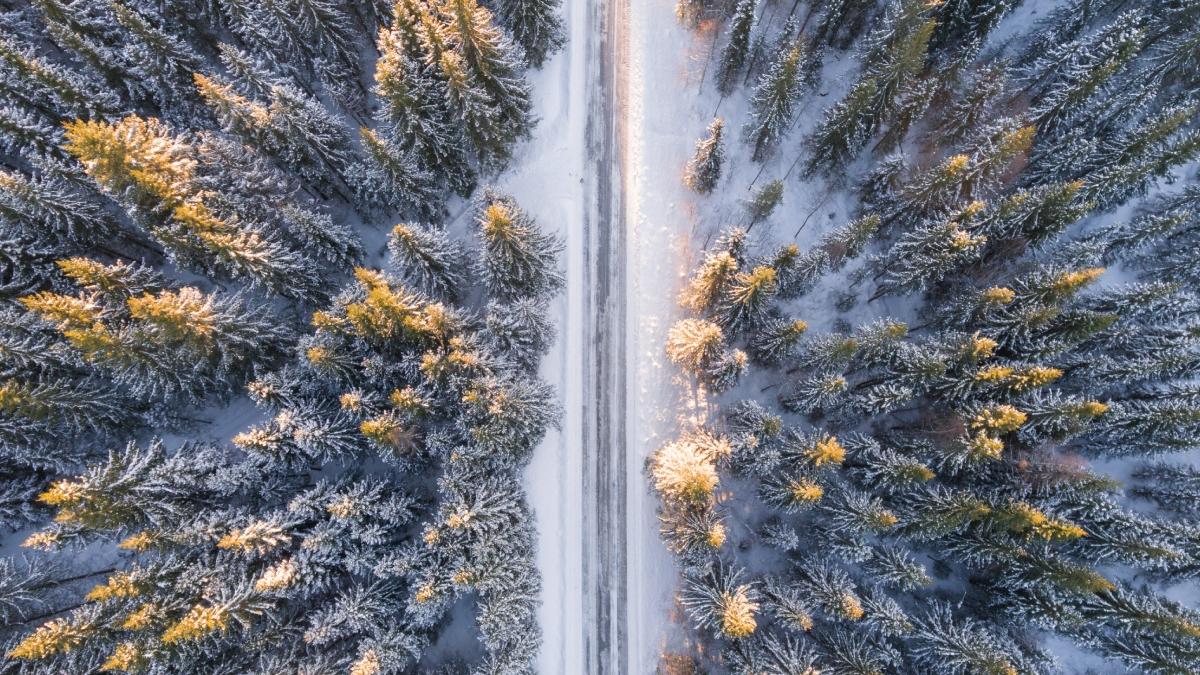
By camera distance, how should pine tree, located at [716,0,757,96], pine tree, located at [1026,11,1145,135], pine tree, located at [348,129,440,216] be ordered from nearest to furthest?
pine tree, located at [348,129,440,216] < pine tree, located at [1026,11,1145,135] < pine tree, located at [716,0,757,96]

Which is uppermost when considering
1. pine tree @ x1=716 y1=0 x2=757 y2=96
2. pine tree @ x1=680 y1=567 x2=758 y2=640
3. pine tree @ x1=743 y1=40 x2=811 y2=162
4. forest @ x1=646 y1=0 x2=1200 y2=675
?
pine tree @ x1=716 y1=0 x2=757 y2=96

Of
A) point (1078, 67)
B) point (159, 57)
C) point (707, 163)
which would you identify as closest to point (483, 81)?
point (707, 163)

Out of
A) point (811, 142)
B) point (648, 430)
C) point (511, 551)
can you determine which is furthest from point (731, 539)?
point (811, 142)

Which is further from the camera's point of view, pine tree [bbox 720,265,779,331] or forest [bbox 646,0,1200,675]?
forest [bbox 646,0,1200,675]

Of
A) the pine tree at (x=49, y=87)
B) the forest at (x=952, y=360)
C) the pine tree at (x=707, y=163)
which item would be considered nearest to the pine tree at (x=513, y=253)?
the forest at (x=952, y=360)

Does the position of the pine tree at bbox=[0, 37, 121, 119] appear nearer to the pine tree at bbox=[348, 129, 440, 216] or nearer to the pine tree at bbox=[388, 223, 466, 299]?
the pine tree at bbox=[348, 129, 440, 216]

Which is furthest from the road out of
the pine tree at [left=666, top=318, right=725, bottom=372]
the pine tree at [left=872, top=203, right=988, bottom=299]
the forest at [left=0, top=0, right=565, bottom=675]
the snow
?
the pine tree at [left=872, top=203, right=988, bottom=299]

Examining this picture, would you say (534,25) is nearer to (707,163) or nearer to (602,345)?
(707,163)

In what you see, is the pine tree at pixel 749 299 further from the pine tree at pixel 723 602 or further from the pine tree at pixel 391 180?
the pine tree at pixel 391 180
